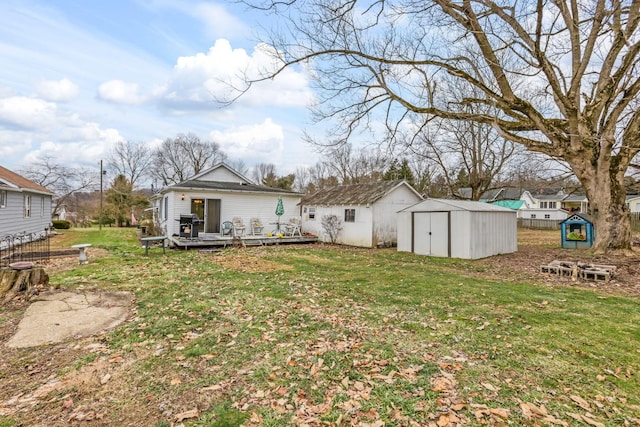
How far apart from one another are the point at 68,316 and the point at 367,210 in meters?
12.6

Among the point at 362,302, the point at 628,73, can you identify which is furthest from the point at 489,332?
the point at 628,73

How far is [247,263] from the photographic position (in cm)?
1037

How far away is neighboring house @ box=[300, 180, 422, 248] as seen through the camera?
623 inches

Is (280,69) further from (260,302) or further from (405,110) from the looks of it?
(260,302)

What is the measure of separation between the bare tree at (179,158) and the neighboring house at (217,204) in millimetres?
24418

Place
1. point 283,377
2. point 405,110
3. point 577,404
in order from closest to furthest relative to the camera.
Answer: point 577,404 → point 283,377 → point 405,110

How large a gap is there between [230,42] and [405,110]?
632 cm

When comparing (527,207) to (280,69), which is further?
(527,207)

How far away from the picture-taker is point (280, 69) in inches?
376

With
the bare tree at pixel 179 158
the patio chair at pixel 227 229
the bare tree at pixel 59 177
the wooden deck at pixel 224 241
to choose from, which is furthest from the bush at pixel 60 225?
the patio chair at pixel 227 229

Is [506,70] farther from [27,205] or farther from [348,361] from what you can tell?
[27,205]

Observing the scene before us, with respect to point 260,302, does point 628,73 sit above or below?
above

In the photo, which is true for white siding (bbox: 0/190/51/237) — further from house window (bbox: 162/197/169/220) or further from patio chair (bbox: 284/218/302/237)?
patio chair (bbox: 284/218/302/237)

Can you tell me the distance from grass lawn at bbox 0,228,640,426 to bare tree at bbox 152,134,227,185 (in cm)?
3809
